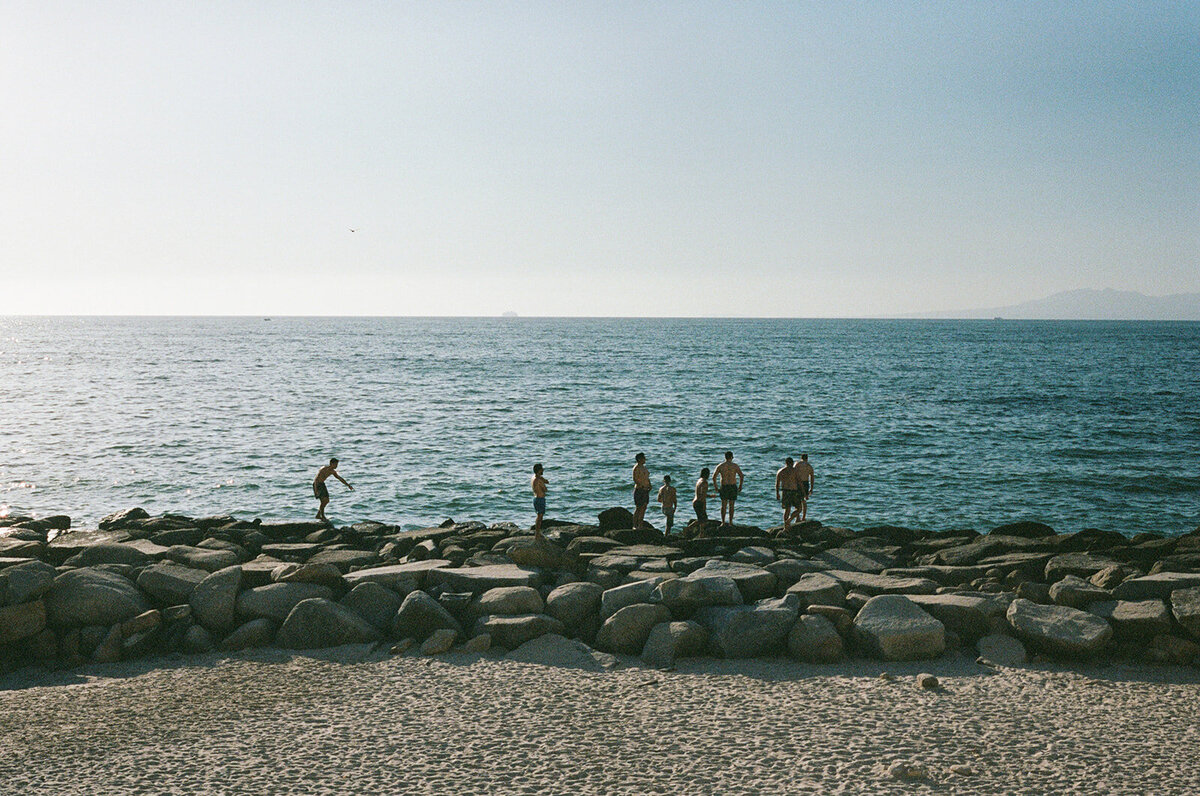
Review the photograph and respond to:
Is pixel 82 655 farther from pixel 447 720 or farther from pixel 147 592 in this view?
pixel 447 720

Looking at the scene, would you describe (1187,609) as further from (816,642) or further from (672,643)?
(672,643)

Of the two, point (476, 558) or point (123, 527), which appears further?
point (123, 527)

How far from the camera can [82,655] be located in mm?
14000

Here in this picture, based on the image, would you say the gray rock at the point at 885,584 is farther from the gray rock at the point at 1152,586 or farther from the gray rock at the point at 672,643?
the gray rock at the point at 672,643

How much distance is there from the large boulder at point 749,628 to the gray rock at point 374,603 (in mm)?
5136

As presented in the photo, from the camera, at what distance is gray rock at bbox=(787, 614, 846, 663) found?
13.1 meters

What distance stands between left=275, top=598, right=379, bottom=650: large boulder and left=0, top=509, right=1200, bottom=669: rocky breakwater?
0.10 ft

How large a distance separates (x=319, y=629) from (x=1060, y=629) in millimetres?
11225

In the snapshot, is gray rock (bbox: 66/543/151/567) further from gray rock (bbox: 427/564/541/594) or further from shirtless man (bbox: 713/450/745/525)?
shirtless man (bbox: 713/450/745/525)

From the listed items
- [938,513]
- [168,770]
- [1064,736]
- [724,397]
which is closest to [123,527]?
[168,770]

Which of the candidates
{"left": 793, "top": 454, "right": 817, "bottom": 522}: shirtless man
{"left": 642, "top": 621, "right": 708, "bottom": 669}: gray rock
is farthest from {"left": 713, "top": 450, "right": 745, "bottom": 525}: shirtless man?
{"left": 642, "top": 621, "right": 708, "bottom": 669}: gray rock

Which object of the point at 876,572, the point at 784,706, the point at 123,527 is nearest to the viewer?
the point at 784,706

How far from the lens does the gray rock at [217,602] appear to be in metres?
14.5

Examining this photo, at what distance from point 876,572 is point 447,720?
9254 mm
